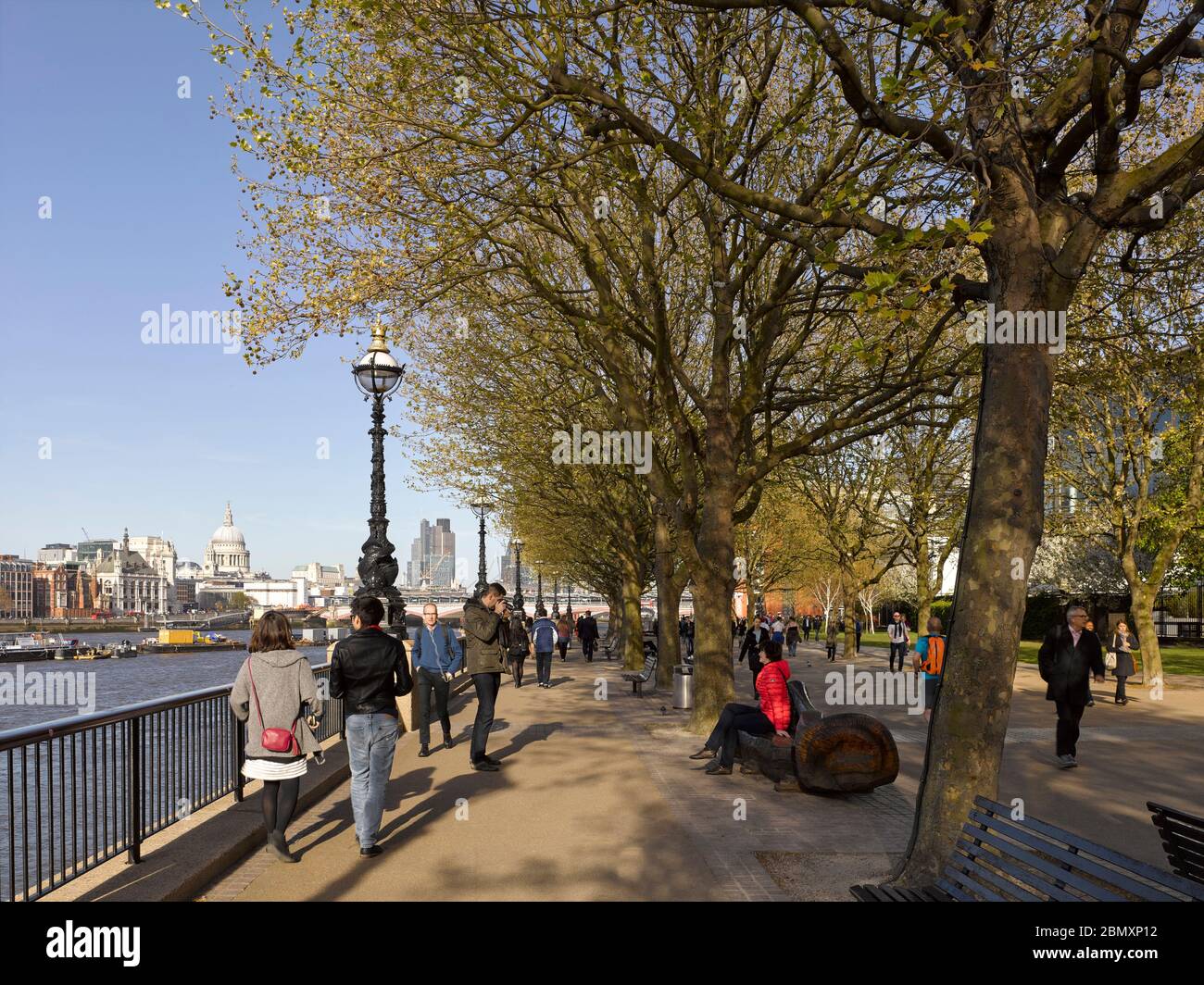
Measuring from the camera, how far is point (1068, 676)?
12.5 m

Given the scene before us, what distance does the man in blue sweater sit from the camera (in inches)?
536

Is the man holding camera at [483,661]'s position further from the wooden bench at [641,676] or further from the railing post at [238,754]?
the wooden bench at [641,676]

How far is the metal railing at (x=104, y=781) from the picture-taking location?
567 centimetres

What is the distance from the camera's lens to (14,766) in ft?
18.1

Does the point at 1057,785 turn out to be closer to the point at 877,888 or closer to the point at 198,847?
the point at 877,888

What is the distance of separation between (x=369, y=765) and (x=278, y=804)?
719 millimetres

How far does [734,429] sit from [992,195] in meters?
8.21

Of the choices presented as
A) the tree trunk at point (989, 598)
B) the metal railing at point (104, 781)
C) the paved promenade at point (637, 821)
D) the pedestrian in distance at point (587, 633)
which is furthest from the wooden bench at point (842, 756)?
the pedestrian in distance at point (587, 633)

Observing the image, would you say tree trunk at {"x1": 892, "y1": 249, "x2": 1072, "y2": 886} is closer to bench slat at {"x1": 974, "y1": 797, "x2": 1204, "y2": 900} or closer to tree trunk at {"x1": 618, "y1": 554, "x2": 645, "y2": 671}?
bench slat at {"x1": 974, "y1": 797, "x2": 1204, "y2": 900}

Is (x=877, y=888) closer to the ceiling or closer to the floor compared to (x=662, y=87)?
closer to the floor
